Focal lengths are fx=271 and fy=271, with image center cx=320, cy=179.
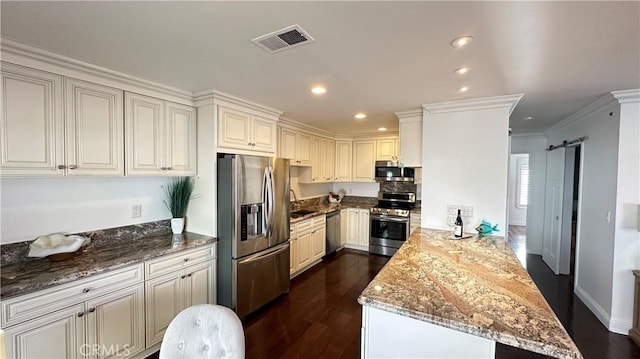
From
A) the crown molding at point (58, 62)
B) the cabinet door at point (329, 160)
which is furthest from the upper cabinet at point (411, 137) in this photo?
the crown molding at point (58, 62)

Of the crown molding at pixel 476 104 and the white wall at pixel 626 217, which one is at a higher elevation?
the crown molding at pixel 476 104

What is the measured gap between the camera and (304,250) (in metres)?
4.18

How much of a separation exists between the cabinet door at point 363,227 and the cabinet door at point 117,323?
3.89 m

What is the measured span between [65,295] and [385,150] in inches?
191

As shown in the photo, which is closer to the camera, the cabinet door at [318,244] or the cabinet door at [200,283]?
the cabinet door at [200,283]

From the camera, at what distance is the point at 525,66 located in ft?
6.54

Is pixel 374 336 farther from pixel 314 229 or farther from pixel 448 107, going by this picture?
pixel 314 229

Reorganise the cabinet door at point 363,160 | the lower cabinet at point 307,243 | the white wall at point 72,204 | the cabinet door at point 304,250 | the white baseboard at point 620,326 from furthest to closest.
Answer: the cabinet door at point 363,160
the cabinet door at point 304,250
the lower cabinet at point 307,243
the white baseboard at point 620,326
the white wall at point 72,204

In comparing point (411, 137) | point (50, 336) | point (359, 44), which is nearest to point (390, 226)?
point (411, 137)

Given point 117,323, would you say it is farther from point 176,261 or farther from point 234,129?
point 234,129

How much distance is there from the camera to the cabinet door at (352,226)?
5.40m

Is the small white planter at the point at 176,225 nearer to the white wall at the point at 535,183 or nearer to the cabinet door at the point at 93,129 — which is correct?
the cabinet door at the point at 93,129

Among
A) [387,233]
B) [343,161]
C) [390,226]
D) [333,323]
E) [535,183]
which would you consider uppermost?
[343,161]

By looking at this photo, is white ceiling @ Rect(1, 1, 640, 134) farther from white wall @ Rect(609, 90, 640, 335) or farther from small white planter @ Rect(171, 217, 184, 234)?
small white planter @ Rect(171, 217, 184, 234)
